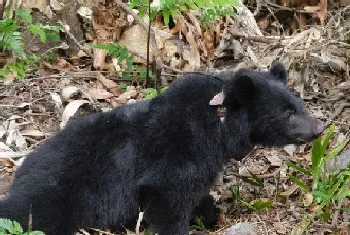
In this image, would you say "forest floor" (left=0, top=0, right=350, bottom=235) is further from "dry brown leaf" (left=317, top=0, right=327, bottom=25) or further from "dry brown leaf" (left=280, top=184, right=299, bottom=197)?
"dry brown leaf" (left=317, top=0, right=327, bottom=25)

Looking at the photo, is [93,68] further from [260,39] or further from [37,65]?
[260,39]

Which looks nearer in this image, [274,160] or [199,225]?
[199,225]

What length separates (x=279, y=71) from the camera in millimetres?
5348

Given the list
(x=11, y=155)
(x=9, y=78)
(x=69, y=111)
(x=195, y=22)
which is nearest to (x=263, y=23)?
(x=195, y=22)

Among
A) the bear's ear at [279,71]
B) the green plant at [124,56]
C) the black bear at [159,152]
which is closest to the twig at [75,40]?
the green plant at [124,56]

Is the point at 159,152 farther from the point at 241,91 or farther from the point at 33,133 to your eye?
the point at 33,133

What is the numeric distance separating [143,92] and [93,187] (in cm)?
212

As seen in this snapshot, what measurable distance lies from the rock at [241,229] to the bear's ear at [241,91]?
1.02 meters

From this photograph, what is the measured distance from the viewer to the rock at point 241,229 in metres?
5.13

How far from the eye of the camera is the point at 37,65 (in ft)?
24.4

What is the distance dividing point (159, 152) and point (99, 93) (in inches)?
87.6

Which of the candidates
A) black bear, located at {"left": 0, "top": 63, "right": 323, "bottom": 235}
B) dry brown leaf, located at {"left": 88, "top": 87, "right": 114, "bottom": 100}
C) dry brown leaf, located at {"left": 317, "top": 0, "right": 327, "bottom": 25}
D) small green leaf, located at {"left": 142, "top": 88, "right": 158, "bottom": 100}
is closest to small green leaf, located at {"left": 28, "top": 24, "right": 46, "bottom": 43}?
dry brown leaf, located at {"left": 88, "top": 87, "right": 114, "bottom": 100}

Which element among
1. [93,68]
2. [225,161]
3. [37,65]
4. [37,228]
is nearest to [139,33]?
[93,68]

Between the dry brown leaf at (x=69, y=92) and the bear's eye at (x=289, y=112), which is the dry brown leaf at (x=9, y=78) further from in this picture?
the bear's eye at (x=289, y=112)
